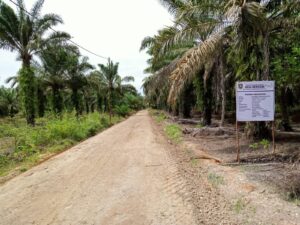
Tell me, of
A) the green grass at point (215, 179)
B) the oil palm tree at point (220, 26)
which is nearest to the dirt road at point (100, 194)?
the green grass at point (215, 179)

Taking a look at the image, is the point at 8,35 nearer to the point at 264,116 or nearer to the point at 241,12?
the point at 241,12

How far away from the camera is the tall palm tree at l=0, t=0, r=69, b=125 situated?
74.1 ft

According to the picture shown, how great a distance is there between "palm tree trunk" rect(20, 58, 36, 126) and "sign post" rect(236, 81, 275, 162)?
17.9 meters

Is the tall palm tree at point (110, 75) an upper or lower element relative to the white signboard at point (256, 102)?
upper

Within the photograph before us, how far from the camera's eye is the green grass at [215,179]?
7634 mm

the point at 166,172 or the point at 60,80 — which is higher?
the point at 60,80

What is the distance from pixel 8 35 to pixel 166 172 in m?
17.9

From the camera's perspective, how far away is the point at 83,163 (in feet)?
35.9

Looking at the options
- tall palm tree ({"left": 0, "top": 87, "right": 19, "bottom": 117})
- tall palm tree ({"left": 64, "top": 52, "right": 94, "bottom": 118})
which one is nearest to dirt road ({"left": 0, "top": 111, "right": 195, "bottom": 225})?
tall palm tree ({"left": 64, "top": 52, "right": 94, "bottom": 118})

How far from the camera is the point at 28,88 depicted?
2456 cm

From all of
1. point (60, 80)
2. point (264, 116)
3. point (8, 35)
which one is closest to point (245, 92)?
point (264, 116)

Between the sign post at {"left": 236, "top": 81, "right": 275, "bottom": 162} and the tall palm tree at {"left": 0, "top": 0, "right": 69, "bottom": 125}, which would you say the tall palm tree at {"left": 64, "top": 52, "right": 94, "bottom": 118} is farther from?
the sign post at {"left": 236, "top": 81, "right": 275, "bottom": 162}

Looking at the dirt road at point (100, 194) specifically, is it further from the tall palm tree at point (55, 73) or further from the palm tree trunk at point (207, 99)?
the tall palm tree at point (55, 73)

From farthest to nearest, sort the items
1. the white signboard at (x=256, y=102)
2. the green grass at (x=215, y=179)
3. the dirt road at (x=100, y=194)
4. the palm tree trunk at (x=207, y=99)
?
1. the palm tree trunk at (x=207, y=99)
2. the white signboard at (x=256, y=102)
3. the green grass at (x=215, y=179)
4. the dirt road at (x=100, y=194)
